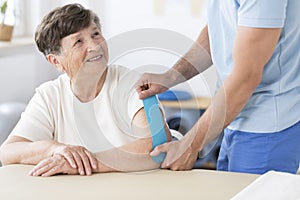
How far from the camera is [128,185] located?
60.4 inches

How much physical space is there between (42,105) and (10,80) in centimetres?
187

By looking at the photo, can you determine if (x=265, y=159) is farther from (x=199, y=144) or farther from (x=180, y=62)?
(x=180, y=62)

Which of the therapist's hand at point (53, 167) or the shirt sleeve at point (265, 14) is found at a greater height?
the shirt sleeve at point (265, 14)

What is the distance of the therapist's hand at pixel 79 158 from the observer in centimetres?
164

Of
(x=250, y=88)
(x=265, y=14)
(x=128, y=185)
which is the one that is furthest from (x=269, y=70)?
(x=128, y=185)

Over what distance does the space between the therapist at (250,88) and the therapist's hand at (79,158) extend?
0.18 m

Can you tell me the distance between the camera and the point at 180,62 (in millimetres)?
1931

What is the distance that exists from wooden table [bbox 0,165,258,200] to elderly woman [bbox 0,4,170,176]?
8cm

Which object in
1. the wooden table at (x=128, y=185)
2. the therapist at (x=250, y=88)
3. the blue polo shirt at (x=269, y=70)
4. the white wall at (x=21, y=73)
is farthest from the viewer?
the white wall at (x=21, y=73)

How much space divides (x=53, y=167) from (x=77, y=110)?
0.28 metres

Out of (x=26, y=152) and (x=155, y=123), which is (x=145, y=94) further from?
(x=26, y=152)

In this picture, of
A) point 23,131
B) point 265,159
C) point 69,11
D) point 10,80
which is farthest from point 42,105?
point 10,80

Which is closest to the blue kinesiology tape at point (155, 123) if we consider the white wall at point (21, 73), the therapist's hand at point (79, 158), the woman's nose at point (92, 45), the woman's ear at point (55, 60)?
the therapist's hand at point (79, 158)

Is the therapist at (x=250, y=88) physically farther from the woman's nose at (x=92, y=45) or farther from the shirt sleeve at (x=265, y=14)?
the woman's nose at (x=92, y=45)
